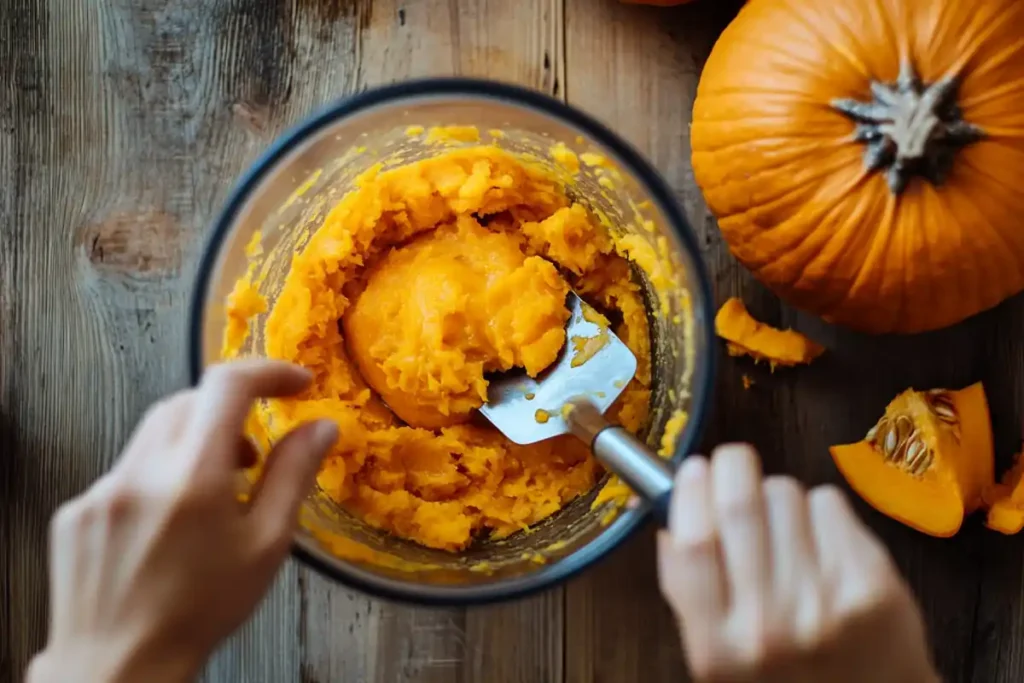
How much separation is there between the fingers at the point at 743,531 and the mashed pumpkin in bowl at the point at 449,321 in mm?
260

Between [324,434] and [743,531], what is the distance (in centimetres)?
30

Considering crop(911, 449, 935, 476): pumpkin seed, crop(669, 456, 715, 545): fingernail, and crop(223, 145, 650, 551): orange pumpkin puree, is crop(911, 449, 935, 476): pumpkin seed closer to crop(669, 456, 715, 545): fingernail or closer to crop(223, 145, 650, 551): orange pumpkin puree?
crop(223, 145, 650, 551): orange pumpkin puree

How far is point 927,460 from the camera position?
87 cm

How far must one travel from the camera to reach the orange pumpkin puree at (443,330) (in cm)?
81

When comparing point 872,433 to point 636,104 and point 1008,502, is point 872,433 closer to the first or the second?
point 1008,502

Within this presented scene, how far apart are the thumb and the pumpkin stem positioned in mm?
489

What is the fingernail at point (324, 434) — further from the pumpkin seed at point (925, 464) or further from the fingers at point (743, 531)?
the pumpkin seed at point (925, 464)

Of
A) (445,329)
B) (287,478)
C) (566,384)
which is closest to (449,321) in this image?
(445,329)

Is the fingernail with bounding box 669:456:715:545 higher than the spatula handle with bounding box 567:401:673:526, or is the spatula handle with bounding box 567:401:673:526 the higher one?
the spatula handle with bounding box 567:401:673:526

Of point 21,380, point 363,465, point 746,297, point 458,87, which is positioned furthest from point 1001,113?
point 21,380

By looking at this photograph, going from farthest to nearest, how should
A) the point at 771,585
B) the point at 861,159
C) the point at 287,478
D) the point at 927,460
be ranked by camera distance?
the point at 927,460
the point at 861,159
the point at 287,478
the point at 771,585

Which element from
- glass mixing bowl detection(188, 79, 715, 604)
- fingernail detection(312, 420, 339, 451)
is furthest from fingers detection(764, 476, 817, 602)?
fingernail detection(312, 420, 339, 451)

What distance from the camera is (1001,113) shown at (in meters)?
0.74

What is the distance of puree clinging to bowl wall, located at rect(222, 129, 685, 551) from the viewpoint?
2.67 ft
